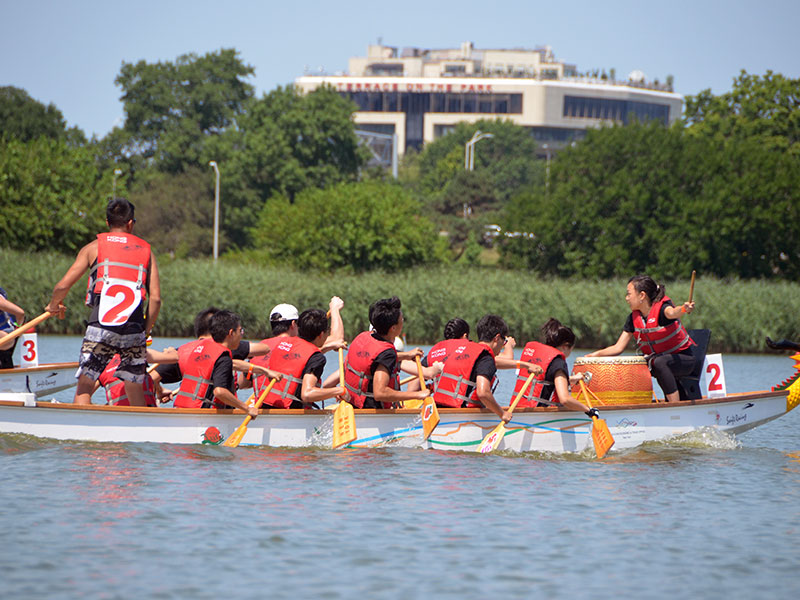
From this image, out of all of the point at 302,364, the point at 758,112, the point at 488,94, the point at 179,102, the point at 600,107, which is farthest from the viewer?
the point at 600,107

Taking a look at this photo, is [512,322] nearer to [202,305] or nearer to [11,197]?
[202,305]

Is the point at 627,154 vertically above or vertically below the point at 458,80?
below

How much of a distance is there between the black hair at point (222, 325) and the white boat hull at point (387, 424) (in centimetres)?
72

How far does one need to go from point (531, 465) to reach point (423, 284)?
22915mm

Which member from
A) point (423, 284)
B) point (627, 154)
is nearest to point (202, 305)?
point (423, 284)

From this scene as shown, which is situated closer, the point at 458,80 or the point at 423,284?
the point at 423,284

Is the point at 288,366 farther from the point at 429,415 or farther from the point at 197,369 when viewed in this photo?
the point at 429,415

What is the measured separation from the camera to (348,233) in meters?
42.9

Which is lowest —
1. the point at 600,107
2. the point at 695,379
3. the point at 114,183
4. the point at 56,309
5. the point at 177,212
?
the point at 695,379

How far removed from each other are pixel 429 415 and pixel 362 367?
0.80 metres

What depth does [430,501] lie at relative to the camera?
9.65m

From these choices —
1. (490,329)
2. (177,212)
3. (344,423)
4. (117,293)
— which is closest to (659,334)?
(490,329)

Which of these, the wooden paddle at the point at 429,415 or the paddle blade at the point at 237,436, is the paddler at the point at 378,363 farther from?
the paddle blade at the point at 237,436

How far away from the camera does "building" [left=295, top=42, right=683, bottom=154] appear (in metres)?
120
